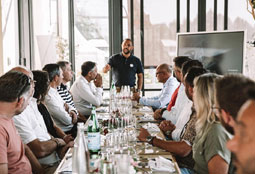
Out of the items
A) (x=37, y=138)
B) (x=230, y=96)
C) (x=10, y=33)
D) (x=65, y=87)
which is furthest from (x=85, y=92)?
(x=230, y=96)

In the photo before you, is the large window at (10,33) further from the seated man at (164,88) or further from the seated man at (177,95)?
the seated man at (177,95)

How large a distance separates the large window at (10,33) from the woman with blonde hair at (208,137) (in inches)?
129

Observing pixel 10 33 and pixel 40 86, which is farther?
pixel 10 33

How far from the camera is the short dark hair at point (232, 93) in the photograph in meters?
1.32

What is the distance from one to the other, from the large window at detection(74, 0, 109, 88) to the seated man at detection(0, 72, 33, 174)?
5.48m

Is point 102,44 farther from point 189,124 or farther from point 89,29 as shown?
point 189,124

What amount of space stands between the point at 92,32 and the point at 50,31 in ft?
3.10

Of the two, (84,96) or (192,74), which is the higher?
(192,74)

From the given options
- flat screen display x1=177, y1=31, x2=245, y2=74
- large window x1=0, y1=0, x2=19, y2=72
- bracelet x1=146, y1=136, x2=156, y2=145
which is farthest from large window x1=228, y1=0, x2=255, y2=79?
bracelet x1=146, y1=136, x2=156, y2=145

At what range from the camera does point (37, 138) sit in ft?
8.71

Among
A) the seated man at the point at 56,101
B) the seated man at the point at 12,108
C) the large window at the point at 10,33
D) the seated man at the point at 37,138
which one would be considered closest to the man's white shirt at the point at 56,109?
the seated man at the point at 56,101

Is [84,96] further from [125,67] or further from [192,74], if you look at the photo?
[192,74]

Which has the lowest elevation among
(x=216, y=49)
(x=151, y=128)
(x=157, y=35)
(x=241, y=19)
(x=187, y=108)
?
(x=151, y=128)

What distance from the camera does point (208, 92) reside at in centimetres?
206
